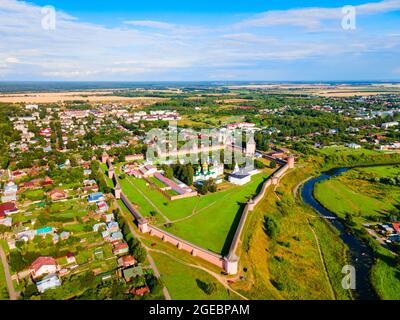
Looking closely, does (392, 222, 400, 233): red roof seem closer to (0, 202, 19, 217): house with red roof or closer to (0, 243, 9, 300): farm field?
(0, 243, 9, 300): farm field

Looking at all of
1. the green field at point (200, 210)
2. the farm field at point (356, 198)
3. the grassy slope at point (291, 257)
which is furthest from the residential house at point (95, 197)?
the farm field at point (356, 198)

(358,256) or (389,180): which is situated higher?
(389,180)

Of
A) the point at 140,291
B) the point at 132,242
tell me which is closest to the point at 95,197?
the point at 132,242

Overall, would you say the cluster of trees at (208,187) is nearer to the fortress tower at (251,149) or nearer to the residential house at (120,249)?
the residential house at (120,249)

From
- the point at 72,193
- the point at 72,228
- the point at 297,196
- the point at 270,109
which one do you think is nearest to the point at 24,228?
the point at 72,228

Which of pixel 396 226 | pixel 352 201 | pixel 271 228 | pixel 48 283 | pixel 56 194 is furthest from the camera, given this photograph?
pixel 352 201

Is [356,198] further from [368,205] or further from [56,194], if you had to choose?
[56,194]
